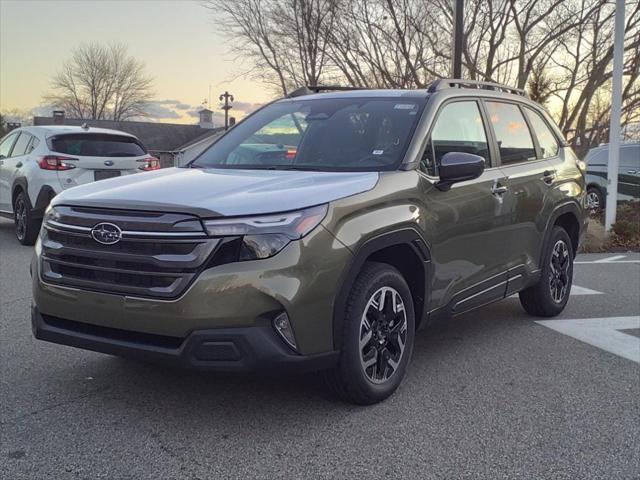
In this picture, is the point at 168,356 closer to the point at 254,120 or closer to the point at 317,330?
the point at 317,330

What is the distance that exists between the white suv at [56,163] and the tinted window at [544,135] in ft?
18.7

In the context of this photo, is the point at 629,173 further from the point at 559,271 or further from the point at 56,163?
the point at 56,163

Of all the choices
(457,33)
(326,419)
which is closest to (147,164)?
(326,419)

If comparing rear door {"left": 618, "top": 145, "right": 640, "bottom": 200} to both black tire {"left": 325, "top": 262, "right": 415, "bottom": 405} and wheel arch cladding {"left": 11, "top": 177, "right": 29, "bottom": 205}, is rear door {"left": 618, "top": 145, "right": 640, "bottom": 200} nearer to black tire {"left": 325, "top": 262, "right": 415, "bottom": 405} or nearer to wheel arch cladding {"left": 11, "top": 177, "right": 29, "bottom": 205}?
wheel arch cladding {"left": 11, "top": 177, "right": 29, "bottom": 205}

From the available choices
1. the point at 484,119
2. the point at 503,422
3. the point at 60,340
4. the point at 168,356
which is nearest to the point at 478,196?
the point at 484,119

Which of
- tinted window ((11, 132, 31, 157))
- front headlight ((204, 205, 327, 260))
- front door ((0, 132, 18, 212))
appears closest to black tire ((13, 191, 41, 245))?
front door ((0, 132, 18, 212))

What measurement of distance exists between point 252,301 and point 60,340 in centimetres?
112

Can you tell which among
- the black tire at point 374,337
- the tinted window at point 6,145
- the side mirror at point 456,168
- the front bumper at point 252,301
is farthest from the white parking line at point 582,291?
the tinted window at point 6,145

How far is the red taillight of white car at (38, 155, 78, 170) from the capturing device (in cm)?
909

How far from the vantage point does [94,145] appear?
373 inches

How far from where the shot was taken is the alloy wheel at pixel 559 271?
5.73 metres

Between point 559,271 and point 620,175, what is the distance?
10.2 metres

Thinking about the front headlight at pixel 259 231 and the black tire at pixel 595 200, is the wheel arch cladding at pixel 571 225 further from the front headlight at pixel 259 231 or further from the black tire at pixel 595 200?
the black tire at pixel 595 200

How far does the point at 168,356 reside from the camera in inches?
123
